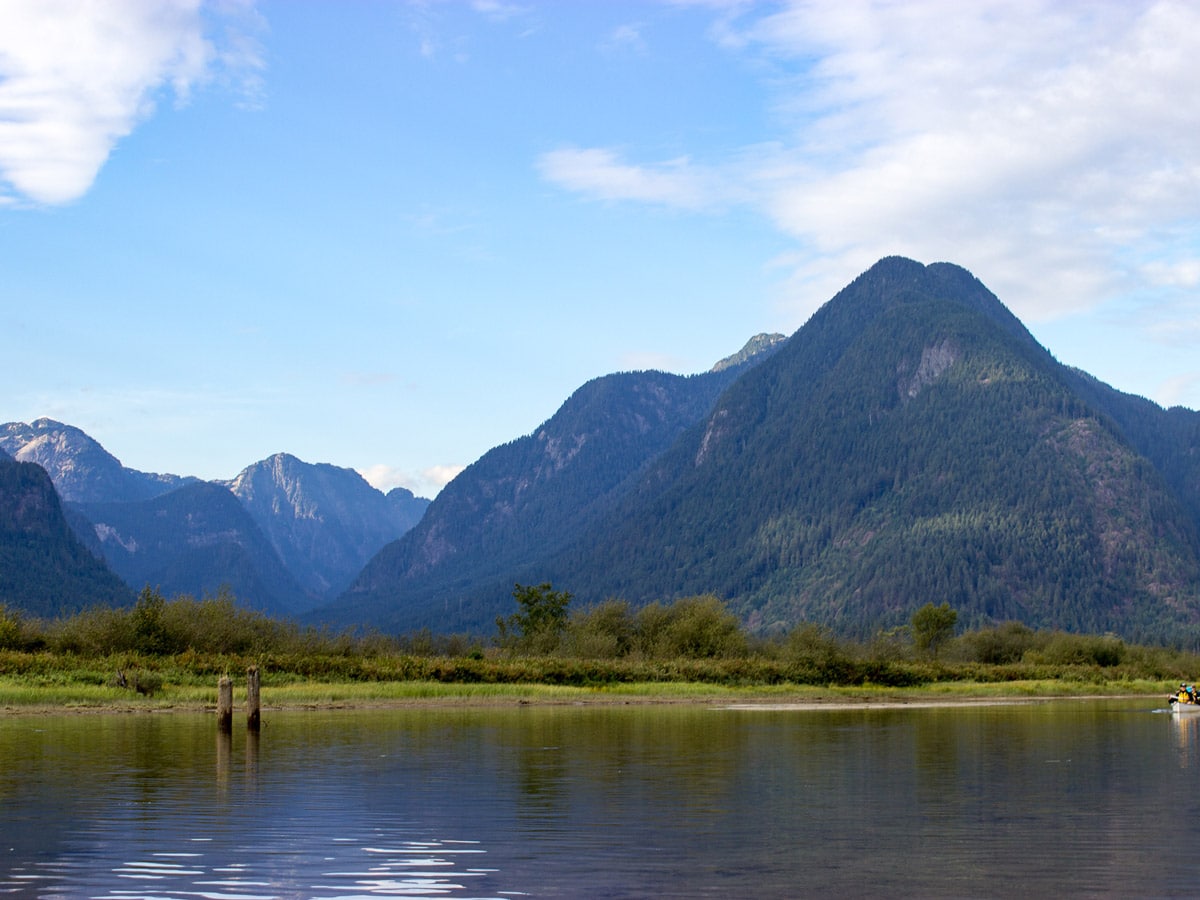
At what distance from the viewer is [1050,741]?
52031mm

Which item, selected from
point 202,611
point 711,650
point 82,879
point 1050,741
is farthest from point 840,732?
point 711,650

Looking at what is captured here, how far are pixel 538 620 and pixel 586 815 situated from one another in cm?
10346

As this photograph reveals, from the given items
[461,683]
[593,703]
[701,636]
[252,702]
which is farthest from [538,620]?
[252,702]

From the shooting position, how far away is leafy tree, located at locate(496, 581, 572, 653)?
11794cm

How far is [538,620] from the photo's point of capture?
431 ft

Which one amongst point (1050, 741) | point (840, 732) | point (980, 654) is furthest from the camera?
point (980, 654)

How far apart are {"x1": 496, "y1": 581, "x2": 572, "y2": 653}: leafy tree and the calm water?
6502 cm

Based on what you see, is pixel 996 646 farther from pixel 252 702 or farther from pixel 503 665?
pixel 252 702

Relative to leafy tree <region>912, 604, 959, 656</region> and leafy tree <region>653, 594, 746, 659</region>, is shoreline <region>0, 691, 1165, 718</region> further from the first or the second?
leafy tree <region>912, 604, 959, 656</region>

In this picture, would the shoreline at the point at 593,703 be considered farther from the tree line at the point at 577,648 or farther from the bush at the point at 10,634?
the bush at the point at 10,634

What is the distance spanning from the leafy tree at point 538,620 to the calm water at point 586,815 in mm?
65017

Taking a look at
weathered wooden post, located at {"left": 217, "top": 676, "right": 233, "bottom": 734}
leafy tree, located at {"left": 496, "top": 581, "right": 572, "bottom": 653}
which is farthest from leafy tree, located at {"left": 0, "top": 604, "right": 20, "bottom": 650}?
leafy tree, located at {"left": 496, "top": 581, "right": 572, "bottom": 653}

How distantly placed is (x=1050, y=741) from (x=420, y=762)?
2522cm

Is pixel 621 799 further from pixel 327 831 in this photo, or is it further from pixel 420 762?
pixel 420 762
